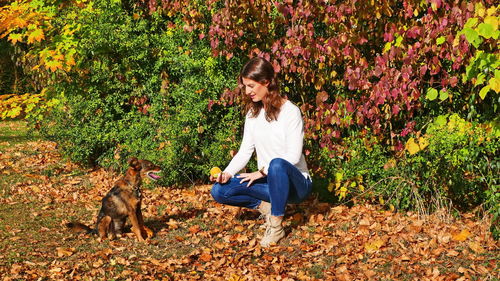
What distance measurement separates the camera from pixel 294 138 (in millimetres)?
5062

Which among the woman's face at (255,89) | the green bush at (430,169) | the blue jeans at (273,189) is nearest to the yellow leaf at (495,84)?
the green bush at (430,169)

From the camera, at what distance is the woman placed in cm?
502

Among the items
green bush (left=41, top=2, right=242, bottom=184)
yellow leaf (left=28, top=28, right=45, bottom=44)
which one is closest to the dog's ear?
green bush (left=41, top=2, right=242, bottom=184)

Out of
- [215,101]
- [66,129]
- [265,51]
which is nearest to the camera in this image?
[265,51]

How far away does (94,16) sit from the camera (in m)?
8.34

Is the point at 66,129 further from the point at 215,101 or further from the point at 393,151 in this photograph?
the point at 393,151

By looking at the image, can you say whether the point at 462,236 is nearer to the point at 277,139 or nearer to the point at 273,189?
the point at 273,189

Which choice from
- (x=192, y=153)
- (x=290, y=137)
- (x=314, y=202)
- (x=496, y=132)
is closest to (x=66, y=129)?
(x=192, y=153)

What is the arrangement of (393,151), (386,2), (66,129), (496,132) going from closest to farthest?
(496,132) < (386,2) < (393,151) < (66,129)

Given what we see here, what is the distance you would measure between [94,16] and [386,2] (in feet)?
15.0

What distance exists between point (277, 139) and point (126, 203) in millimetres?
1516

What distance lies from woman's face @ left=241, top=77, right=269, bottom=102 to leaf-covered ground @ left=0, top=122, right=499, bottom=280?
1.32m

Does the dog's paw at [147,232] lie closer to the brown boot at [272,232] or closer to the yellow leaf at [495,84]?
the brown boot at [272,232]

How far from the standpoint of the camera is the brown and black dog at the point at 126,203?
5.42 m
